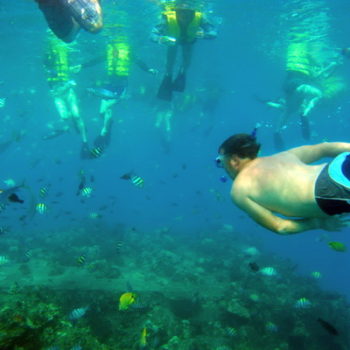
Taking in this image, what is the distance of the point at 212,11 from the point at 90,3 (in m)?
16.7

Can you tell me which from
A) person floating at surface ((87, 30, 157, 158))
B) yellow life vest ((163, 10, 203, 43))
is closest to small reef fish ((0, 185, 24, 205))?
person floating at surface ((87, 30, 157, 158))

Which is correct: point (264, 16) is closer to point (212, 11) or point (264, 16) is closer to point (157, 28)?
point (212, 11)

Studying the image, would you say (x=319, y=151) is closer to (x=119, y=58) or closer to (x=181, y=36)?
(x=181, y=36)

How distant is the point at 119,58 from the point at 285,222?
3364 centimetres

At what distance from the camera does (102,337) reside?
8.04 m

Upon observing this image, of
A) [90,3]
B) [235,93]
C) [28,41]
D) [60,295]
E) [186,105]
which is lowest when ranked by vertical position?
[235,93]

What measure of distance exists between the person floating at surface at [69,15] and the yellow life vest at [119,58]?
77.6 ft

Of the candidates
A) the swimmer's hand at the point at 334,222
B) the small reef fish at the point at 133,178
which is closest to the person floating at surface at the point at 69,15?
the small reef fish at the point at 133,178

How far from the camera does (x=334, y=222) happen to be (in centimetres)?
357

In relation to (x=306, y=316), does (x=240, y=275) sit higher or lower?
lower

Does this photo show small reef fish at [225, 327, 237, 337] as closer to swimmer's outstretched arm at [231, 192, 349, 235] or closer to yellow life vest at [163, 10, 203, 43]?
swimmer's outstretched arm at [231, 192, 349, 235]

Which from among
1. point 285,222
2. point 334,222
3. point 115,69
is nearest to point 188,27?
point 285,222

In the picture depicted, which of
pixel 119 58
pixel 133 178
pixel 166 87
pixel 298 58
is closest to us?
pixel 133 178

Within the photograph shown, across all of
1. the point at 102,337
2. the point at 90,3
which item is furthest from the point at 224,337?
the point at 90,3
